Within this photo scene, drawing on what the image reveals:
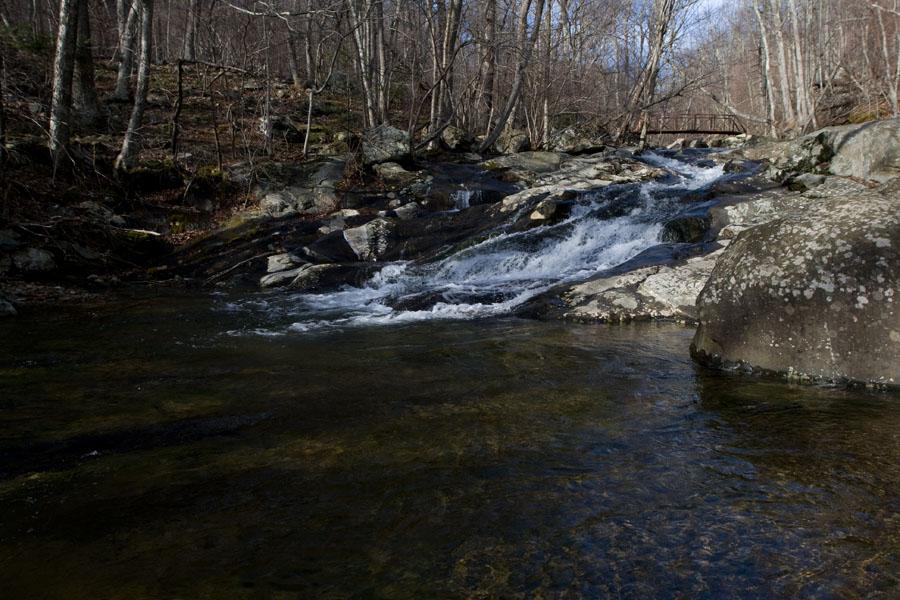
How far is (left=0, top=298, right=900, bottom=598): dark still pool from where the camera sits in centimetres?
191

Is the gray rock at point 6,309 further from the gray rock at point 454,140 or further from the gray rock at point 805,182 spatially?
the gray rock at point 454,140

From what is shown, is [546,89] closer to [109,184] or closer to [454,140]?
[454,140]

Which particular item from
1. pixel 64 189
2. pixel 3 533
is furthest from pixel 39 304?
pixel 3 533

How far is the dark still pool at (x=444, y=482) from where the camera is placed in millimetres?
1911

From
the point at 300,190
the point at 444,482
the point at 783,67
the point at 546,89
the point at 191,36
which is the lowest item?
the point at 444,482

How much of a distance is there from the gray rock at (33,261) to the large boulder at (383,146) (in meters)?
8.45

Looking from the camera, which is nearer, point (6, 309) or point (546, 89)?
point (6, 309)

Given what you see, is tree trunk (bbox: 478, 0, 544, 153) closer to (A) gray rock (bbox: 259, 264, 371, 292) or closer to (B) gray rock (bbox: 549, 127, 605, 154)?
(B) gray rock (bbox: 549, 127, 605, 154)

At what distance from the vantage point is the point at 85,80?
15.4 metres

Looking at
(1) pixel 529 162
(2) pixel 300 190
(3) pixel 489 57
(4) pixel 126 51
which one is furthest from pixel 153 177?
(3) pixel 489 57

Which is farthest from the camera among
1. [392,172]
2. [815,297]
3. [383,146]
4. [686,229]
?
[383,146]

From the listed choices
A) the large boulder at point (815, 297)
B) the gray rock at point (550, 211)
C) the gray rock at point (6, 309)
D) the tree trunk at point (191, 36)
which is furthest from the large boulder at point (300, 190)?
the tree trunk at point (191, 36)

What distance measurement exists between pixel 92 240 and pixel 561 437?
11.0m

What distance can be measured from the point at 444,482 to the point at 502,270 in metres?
7.08
